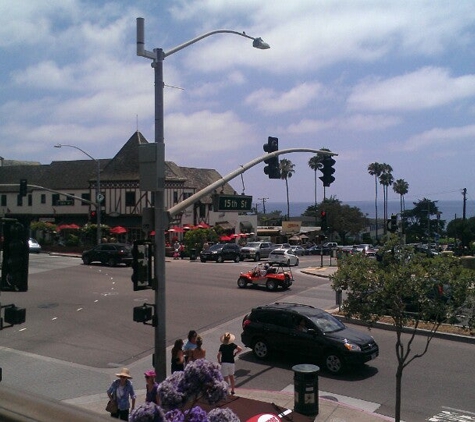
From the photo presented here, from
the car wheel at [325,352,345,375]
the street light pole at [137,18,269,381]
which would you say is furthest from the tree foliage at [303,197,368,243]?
the street light pole at [137,18,269,381]

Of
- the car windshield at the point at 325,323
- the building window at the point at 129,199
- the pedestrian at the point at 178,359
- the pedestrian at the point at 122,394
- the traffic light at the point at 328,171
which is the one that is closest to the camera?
the pedestrian at the point at 122,394

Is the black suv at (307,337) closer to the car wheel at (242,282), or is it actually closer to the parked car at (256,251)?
the car wheel at (242,282)

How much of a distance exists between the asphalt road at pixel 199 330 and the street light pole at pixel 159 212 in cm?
376

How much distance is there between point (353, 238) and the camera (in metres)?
97.0

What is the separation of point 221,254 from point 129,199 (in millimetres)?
15665

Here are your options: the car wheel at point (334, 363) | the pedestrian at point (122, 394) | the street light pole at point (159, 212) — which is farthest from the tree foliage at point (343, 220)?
the pedestrian at point (122, 394)

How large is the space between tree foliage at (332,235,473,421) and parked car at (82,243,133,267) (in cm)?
3085

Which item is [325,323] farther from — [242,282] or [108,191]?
[108,191]

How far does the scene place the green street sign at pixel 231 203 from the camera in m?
13.1

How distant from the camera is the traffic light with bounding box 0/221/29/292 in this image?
7.46 m

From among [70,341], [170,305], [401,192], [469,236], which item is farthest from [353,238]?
[70,341]

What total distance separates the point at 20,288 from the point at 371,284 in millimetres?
6437

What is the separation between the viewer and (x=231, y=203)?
1349 cm

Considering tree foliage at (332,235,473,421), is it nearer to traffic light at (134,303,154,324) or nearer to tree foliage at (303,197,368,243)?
traffic light at (134,303,154,324)
